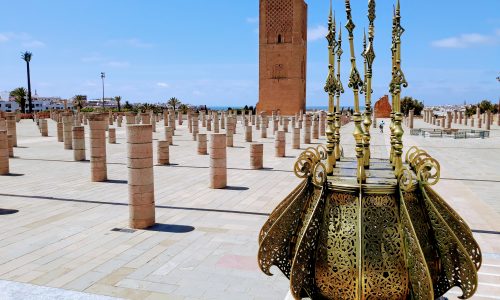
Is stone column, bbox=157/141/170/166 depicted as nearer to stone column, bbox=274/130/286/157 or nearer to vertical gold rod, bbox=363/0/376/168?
stone column, bbox=274/130/286/157

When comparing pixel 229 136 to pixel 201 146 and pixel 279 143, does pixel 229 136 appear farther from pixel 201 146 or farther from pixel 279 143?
pixel 279 143

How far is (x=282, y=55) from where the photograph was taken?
153ft

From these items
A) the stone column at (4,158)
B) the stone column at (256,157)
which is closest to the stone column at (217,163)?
the stone column at (256,157)

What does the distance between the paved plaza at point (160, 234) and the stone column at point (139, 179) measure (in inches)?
8.1

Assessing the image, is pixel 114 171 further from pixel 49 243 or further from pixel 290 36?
pixel 290 36

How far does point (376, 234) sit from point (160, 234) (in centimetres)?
393

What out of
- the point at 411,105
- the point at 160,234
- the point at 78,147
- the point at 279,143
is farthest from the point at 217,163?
the point at 411,105

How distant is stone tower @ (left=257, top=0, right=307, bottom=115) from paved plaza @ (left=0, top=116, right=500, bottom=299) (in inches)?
1442

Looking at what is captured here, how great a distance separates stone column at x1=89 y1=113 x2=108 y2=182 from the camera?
31.5 ft

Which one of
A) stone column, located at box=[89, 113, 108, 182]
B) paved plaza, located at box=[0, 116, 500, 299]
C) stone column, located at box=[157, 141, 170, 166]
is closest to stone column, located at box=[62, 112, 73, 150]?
paved plaza, located at box=[0, 116, 500, 299]

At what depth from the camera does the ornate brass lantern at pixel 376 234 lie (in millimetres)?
2387

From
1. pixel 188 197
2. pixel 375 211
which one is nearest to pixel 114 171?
pixel 188 197

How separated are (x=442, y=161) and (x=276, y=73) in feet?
119

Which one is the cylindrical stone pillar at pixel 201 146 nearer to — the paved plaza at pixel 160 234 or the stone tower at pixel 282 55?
the paved plaza at pixel 160 234
